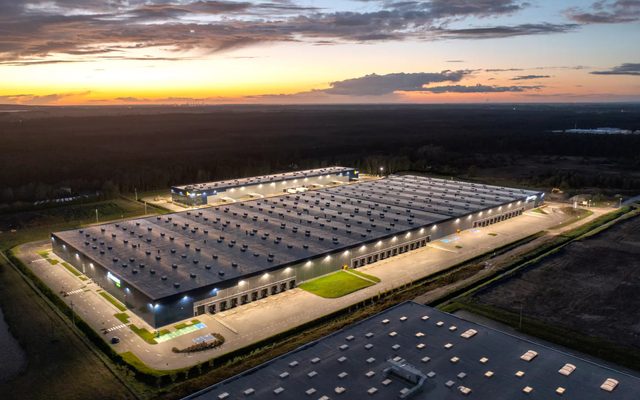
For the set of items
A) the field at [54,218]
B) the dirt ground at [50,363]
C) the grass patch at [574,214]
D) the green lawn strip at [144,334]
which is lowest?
the dirt ground at [50,363]

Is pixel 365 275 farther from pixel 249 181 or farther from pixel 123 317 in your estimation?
pixel 249 181

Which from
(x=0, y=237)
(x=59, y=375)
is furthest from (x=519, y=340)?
(x=0, y=237)

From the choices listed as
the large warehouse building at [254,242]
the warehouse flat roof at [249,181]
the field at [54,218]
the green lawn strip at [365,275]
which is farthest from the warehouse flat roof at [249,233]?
the warehouse flat roof at [249,181]

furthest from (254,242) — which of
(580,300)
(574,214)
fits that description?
(574,214)

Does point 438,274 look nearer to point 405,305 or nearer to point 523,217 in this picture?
point 405,305

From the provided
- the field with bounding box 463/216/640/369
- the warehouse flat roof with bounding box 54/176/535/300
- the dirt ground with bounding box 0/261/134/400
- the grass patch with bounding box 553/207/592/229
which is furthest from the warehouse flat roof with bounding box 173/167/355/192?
the field with bounding box 463/216/640/369

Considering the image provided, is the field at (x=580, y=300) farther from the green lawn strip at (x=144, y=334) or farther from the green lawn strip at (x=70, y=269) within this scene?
the green lawn strip at (x=70, y=269)
